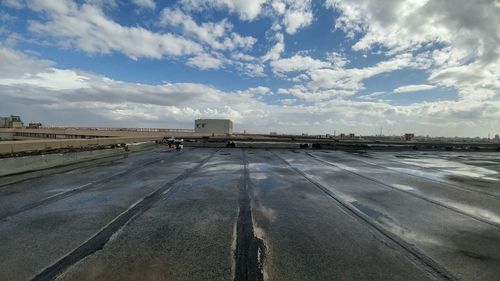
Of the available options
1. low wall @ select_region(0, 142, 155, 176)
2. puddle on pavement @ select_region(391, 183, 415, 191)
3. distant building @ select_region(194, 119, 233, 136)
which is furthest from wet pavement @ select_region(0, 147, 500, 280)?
distant building @ select_region(194, 119, 233, 136)

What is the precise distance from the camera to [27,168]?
1481 cm

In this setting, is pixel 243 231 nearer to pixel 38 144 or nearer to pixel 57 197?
pixel 57 197

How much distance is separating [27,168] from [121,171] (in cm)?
466

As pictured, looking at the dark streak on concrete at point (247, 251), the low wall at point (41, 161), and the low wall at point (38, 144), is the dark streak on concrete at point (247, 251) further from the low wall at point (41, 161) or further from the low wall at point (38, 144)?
the low wall at point (38, 144)

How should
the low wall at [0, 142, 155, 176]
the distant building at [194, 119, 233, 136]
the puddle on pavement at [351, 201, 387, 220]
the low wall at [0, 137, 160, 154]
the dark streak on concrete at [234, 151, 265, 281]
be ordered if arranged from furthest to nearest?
the distant building at [194, 119, 233, 136] < the low wall at [0, 137, 160, 154] < the low wall at [0, 142, 155, 176] < the puddle on pavement at [351, 201, 387, 220] < the dark streak on concrete at [234, 151, 265, 281]

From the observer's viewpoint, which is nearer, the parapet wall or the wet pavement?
the wet pavement

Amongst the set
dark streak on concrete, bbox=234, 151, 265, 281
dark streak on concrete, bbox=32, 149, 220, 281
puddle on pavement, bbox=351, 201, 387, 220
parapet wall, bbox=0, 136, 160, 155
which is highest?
parapet wall, bbox=0, 136, 160, 155

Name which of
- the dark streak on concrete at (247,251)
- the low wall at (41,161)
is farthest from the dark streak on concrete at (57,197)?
the dark streak on concrete at (247,251)

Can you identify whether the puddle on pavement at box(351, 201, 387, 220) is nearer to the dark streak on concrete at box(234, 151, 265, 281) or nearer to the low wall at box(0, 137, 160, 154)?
the dark streak on concrete at box(234, 151, 265, 281)

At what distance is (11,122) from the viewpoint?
105312 mm

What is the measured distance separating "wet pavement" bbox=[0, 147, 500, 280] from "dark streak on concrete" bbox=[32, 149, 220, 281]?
3 cm

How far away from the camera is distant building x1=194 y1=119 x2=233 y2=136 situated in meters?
86.1

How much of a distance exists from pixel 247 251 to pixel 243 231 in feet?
3.46

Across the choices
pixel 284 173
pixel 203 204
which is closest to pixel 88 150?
pixel 284 173
